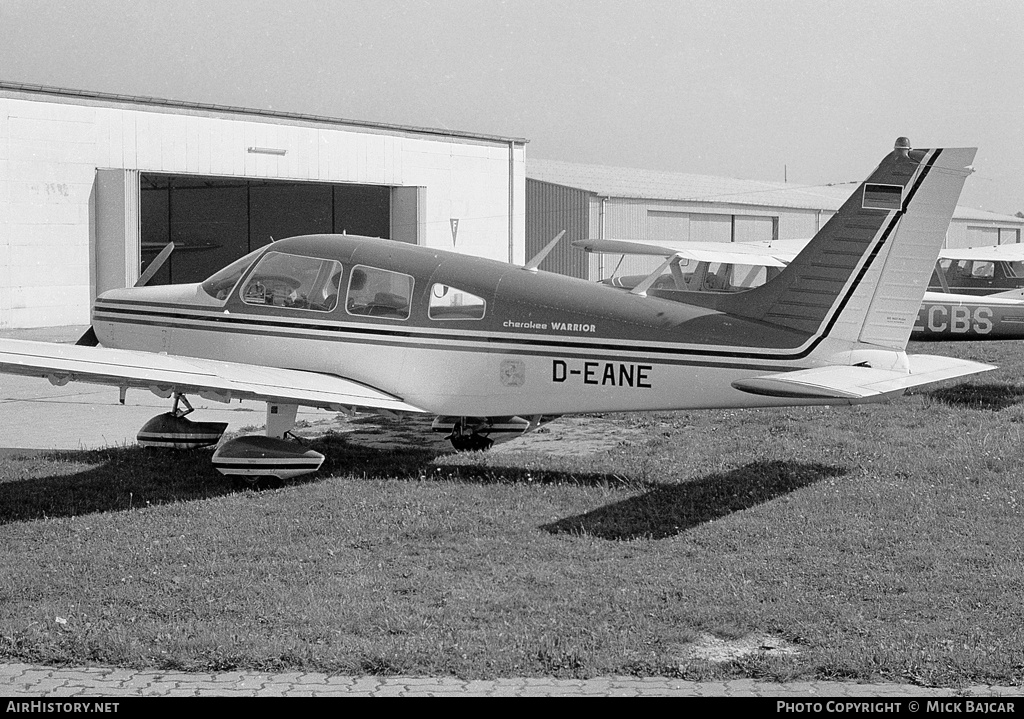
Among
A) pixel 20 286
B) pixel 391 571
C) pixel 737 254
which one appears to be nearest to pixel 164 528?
pixel 391 571

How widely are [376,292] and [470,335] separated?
3.36 feet

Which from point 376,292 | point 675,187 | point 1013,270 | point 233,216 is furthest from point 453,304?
point 675,187

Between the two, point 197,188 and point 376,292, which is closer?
point 376,292

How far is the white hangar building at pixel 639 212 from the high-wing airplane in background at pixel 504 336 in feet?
96.9

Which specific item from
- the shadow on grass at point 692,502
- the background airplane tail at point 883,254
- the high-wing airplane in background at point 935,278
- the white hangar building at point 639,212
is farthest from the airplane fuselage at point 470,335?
the white hangar building at point 639,212

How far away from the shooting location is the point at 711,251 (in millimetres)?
18984

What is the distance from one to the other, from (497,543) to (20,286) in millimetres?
20438

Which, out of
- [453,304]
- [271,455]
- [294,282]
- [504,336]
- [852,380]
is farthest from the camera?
[294,282]

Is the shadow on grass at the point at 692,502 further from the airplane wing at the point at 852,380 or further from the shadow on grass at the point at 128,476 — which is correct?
the shadow on grass at the point at 128,476

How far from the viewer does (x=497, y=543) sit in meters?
7.49

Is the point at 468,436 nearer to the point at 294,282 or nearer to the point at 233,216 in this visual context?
the point at 294,282

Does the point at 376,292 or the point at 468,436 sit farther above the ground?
the point at 376,292

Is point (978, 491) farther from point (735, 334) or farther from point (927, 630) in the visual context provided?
point (927, 630)

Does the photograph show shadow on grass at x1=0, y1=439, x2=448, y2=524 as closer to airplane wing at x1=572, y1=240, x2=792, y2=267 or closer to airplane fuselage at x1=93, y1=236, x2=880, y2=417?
airplane fuselage at x1=93, y1=236, x2=880, y2=417
